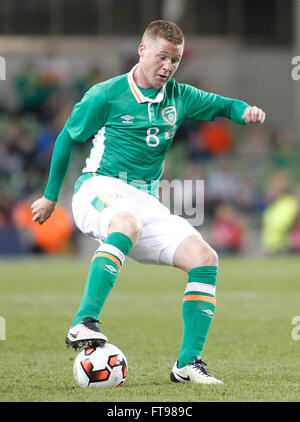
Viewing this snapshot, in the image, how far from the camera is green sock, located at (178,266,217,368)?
15.5 feet

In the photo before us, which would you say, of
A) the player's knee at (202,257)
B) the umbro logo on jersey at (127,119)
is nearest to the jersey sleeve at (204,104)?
the umbro logo on jersey at (127,119)

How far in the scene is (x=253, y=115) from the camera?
479 cm

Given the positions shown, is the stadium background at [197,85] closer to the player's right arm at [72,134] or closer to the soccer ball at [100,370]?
the player's right arm at [72,134]

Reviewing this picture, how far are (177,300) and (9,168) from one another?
26.8 ft

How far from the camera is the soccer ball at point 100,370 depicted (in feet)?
14.5

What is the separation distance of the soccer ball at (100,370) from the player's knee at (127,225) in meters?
0.67

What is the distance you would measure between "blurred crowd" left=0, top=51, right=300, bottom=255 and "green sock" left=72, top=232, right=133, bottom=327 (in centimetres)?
1088

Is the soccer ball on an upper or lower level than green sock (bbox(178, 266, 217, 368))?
lower

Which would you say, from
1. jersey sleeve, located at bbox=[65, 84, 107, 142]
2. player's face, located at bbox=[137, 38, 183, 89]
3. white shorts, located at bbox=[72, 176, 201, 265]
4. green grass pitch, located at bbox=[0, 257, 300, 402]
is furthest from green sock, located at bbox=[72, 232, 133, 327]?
player's face, located at bbox=[137, 38, 183, 89]

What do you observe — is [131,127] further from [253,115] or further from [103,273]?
[103,273]

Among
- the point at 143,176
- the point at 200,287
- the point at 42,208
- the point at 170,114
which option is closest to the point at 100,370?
the point at 200,287

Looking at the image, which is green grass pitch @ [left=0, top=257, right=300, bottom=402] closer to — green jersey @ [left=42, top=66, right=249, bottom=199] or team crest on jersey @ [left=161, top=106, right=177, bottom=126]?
green jersey @ [left=42, top=66, right=249, bottom=199]

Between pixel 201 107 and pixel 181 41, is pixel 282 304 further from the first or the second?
pixel 181 41
